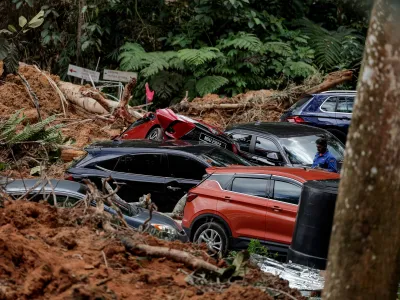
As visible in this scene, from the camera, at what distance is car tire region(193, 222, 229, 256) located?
40.2 ft

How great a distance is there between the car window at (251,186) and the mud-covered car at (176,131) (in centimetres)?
327

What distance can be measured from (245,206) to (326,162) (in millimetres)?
2534

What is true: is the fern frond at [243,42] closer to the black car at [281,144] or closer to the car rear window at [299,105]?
the car rear window at [299,105]

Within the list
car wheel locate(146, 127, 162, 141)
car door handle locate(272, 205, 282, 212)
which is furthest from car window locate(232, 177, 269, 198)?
car wheel locate(146, 127, 162, 141)

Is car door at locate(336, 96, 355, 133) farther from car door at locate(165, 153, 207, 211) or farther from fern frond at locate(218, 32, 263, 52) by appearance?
car door at locate(165, 153, 207, 211)

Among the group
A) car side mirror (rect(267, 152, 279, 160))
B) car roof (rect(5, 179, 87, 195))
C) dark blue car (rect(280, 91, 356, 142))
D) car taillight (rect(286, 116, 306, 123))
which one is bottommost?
car roof (rect(5, 179, 87, 195))

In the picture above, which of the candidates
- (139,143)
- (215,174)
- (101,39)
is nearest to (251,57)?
(101,39)

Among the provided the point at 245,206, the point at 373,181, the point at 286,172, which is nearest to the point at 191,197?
the point at 245,206

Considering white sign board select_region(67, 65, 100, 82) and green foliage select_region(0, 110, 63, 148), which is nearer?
green foliage select_region(0, 110, 63, 148)

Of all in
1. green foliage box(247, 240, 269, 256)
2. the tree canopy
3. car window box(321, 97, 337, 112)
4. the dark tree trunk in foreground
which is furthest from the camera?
the tree canopy

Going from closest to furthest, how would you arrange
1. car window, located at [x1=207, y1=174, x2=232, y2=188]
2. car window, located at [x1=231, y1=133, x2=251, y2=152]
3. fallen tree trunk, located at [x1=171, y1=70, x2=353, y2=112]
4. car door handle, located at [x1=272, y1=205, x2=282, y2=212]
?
car door handle, located at [x1=272, y1=205, x2=282, y2=212] → car window, located at [x1=207, y1=174, x2=232, y2=188] → car window, located at [x1=231, y1=133, x2=251, y2=152] → fallen tree trunk, located at [x1=171, y1=70, x2=353, y2=112]

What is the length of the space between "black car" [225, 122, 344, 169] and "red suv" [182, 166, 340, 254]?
8.46 ft

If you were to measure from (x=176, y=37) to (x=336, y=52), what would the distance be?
4.91 metres

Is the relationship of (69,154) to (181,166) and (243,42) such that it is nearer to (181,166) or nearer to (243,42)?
(181,166)
